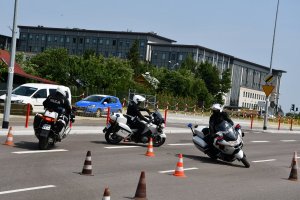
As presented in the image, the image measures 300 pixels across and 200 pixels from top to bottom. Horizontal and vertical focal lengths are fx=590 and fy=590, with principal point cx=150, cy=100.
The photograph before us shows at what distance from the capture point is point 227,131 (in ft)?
53.1

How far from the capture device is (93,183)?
420 inches

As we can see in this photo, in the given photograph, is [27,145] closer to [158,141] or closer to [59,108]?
[59,108]

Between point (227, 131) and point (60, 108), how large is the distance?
4588 mm

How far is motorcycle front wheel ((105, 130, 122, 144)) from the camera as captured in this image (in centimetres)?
1914

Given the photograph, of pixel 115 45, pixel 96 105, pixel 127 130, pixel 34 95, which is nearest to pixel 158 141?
pixel 127 130

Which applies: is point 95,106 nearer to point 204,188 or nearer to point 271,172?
point 271,172

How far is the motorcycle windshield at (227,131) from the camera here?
16.1 m

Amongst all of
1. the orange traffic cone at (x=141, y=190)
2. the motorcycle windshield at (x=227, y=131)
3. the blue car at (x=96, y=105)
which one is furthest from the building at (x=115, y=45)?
the orange traffic cone at (x=141, y=190)

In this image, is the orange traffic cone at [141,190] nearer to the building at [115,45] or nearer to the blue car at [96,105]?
→ the blue car at [96,105]

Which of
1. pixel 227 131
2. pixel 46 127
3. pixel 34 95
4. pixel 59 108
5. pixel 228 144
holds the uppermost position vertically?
pixel 34 95

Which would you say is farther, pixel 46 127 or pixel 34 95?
pixel 34 95

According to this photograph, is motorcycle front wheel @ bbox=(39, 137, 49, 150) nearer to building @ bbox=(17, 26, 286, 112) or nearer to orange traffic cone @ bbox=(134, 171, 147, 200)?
orange traffic cone @ bbox=(134, 171, 147, 200)

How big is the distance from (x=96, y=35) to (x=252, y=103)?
57.2 metres

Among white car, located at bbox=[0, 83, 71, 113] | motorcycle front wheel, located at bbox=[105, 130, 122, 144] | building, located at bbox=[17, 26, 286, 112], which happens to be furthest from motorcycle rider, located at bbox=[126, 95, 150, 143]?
building, located at bbox=[17, 26, 286, 112]
